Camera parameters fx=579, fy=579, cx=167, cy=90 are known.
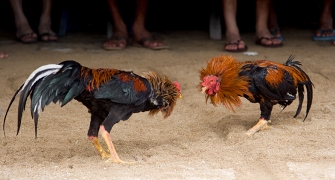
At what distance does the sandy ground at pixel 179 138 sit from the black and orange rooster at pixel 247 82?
0.27 metres

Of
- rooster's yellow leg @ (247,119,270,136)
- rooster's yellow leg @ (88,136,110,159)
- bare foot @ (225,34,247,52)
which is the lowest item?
bare foot @ (225,34,247,52)

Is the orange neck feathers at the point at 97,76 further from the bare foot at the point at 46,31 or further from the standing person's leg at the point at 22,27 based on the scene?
the bare foot at the point at 46,31

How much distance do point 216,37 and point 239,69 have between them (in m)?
3.34

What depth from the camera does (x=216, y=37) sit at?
746 centimetres

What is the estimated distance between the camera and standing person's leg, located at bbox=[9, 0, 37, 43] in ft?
22.5

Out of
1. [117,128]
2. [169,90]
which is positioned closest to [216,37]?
[117,128]

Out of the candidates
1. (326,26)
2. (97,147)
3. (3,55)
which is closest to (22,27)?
(3,55)

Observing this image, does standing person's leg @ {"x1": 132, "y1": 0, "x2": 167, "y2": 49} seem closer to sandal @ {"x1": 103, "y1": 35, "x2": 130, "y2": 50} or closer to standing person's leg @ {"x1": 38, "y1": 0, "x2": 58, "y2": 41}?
sandal @ {"x1": 103, "y1": 35, "x2": 130, "y2": 50}

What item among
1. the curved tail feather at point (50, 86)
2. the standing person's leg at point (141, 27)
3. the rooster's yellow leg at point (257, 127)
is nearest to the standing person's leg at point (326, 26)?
the standing person's leg at point (141, 27)

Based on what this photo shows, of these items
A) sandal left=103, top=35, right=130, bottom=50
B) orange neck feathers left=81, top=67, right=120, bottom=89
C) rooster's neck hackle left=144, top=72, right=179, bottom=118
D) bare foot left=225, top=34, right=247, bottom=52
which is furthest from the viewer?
sandal left=103, top=35, right=130, bottom=50

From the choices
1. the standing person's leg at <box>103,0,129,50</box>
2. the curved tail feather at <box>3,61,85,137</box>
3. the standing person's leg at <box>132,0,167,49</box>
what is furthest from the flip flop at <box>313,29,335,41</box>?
the curved tail feather at <box>3,61,85,137</box>

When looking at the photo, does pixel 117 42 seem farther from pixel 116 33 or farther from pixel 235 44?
pixel 235 44

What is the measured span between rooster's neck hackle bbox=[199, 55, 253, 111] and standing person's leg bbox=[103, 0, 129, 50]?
2.72 m

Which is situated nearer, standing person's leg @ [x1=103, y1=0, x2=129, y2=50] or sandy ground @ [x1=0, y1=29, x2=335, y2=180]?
sandy ground @ [x1=0, y1=29, x2=335, y2=180]
